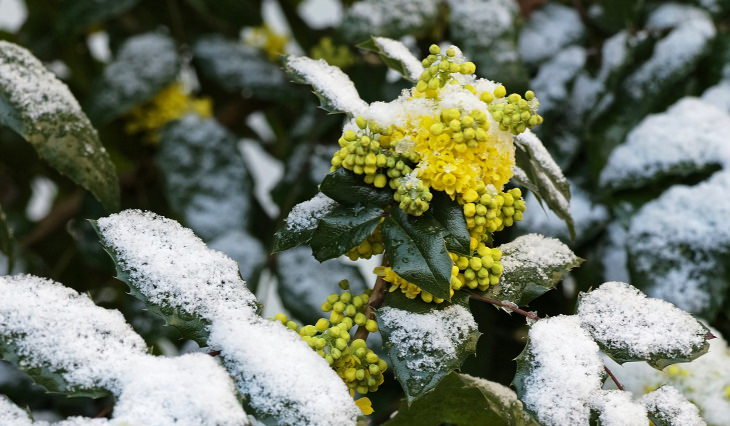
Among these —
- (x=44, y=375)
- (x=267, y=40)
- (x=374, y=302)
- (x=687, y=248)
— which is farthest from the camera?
(x=267, y=40)

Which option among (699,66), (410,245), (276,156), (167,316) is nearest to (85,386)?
(167,316)

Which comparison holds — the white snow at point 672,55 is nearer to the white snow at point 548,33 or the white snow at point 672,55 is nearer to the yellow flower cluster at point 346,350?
the white snow at point 548,33

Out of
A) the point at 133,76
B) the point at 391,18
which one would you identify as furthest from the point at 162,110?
the point at 391,18

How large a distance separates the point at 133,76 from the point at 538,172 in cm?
72

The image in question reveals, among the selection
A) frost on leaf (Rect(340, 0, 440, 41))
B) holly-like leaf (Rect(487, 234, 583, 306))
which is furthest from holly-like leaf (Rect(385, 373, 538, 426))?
frost on leaf (Rect(340, 0, 440, 41))

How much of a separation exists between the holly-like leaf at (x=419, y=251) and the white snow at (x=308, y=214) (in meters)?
0.06

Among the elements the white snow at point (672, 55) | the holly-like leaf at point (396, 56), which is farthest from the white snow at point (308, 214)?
the white snow at point (672, 55)

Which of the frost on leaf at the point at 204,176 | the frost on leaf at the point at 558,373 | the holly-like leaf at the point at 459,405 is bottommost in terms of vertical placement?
the frost on leaf at the point at 204,176

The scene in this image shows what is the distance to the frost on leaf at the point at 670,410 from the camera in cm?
55

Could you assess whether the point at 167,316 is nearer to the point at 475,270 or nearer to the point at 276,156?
the point at 475,270

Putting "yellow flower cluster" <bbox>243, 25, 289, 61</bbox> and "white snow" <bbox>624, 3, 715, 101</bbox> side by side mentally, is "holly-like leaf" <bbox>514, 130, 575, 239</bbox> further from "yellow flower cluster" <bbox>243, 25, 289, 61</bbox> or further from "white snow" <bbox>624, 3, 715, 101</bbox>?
"yellow flower cluster" <bbox>243, 25, 289, 61</bbox>

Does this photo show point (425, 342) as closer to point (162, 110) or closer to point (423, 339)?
point (423, 339)

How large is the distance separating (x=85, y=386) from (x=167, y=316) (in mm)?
68

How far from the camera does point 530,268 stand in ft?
1.97
